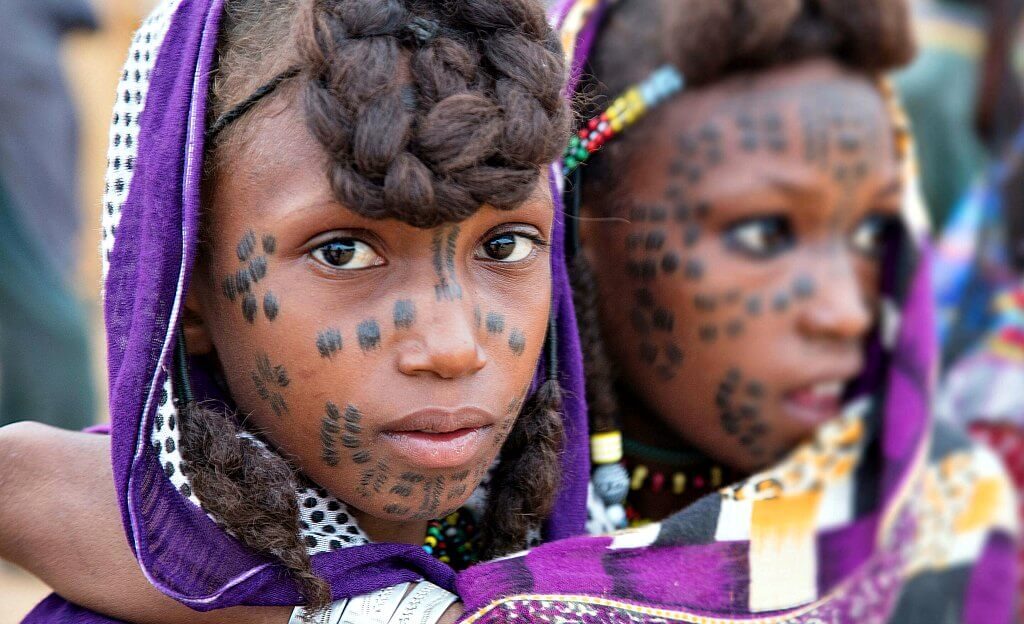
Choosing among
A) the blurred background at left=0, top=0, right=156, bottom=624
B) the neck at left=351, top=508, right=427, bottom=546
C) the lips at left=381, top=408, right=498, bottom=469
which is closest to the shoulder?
the neck at left=351, top=508, right=427, bottom=546

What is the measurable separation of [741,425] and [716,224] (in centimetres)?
37

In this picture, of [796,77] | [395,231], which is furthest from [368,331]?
[796,77]

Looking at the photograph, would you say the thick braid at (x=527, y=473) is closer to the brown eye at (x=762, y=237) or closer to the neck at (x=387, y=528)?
the neck at (x=387, y=528)

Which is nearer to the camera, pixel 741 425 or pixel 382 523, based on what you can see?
pixel 382 523

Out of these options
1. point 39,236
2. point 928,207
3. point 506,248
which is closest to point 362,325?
point 506,248

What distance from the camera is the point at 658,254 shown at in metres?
2.21

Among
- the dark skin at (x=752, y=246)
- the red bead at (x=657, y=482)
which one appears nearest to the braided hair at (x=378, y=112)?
Answer: the dark skin at (x=752, y=246)

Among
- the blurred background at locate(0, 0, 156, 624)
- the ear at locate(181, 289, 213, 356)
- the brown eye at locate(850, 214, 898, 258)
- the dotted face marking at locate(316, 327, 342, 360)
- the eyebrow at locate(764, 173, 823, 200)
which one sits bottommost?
the blurred background at locate(0, 0, 156, 624)

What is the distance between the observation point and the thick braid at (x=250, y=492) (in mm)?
1519

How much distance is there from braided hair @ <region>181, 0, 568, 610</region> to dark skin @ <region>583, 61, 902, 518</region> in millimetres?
691

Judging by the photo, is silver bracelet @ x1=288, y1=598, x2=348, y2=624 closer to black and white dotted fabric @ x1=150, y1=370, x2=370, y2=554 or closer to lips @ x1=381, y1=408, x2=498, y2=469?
black and white dotted fabric @ x1=150, y1=370, x2=370, y2=554

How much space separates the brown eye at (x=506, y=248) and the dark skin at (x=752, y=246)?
68cm

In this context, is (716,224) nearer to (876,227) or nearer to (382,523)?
(876,227)

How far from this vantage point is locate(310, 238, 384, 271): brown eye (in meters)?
1.44
